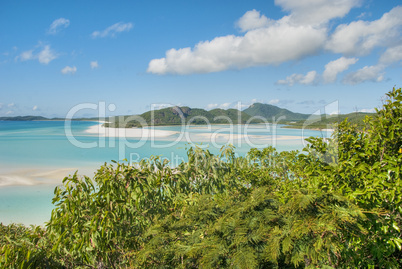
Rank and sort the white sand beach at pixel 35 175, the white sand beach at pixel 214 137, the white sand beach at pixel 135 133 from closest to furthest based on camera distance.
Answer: the white sand beach at pixel 35 175
the white sand beach at pixel 214 137
the white sand beach at pixel 135 133

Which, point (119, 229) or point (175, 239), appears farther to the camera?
point (119, 229)

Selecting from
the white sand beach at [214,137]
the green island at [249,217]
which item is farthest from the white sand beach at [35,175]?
the green island at [249,217]

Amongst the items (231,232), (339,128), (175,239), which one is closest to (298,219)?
(231,232)

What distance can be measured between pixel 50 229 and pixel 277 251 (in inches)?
102

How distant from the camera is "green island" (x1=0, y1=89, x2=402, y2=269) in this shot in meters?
1.92

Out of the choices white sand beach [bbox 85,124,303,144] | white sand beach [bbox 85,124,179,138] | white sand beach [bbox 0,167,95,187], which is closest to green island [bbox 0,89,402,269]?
white sand beach [bbox 0,167,95,187]

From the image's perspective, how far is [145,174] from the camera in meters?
3.38

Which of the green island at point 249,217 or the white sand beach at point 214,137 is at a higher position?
the green island at point 249,217

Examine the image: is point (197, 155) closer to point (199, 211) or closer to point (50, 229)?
point (199, 211)

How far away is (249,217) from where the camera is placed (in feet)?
7.03

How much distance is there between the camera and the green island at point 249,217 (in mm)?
1915

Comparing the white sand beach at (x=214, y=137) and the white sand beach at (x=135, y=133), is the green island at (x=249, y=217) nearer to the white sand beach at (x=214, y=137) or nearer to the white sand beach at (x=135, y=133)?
the white sand beach at (x=214, y=137)

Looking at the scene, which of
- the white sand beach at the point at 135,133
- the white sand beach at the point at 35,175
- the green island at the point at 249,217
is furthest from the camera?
the white sand beach at the point at 135,133

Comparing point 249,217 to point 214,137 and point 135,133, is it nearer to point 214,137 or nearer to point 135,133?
point 214,137
